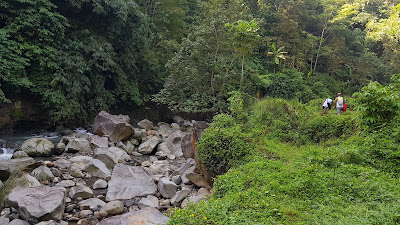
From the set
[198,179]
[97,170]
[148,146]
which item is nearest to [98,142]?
[148,146]

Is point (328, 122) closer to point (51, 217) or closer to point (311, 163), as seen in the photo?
point (311, 163)

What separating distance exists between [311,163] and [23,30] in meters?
13.6

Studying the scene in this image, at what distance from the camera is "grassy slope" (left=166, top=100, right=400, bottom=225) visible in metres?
Result: 3.29

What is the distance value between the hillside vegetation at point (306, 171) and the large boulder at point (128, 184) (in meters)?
1.88

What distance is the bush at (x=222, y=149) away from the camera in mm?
6168

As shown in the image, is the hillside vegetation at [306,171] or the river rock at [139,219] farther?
the river rock at [139,219]

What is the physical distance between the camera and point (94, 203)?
6527 millimetres

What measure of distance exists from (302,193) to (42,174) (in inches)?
270

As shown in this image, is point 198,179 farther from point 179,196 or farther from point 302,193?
point 302,193

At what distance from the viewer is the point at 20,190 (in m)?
6.10

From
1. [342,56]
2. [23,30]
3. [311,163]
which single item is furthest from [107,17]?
[342,56]

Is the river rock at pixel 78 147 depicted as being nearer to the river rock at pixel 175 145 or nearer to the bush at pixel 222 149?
the river rock at pixel 175 145

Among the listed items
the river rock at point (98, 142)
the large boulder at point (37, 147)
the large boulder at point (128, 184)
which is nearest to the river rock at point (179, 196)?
the large boulder at point (128, 184)

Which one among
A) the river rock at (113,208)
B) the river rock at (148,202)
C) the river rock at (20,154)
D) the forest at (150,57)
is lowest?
the river rock at (20,154)
